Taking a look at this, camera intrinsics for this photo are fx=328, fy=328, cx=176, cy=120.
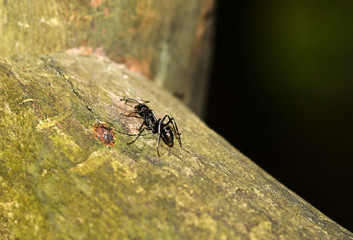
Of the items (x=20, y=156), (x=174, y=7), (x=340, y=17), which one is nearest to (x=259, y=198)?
(x=20, y=156)

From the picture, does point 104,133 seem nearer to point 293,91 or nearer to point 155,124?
point 155,124

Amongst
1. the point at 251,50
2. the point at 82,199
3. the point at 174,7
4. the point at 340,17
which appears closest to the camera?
the point at 82,199

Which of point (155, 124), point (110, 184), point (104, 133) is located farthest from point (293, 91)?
point (110, 184)

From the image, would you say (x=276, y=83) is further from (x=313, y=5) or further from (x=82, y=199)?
(x=82, y=199)

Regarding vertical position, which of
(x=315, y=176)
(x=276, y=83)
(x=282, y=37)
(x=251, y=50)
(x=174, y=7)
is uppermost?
(x=174, y=7)

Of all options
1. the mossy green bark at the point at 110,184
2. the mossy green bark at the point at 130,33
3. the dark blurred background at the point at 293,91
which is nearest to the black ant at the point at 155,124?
the mossy green bark at the point at 110,184

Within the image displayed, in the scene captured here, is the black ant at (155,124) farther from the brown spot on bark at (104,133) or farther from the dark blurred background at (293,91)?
the dark blurred background at (293,91)

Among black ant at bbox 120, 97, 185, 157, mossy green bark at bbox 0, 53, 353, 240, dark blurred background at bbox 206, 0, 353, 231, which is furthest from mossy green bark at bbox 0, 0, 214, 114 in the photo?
dark blurred background at bbox 206, 0, 353, 231
